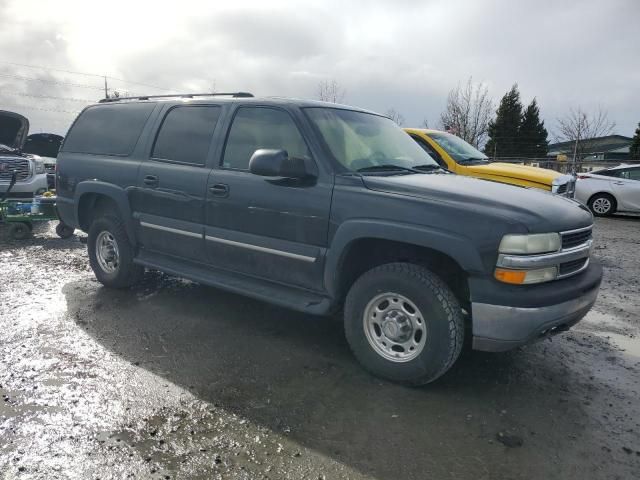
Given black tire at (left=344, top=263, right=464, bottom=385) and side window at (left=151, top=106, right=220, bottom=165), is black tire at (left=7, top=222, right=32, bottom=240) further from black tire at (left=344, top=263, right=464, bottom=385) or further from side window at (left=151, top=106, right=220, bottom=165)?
black tire at (left=344, top=263, right=464, bottom=385)

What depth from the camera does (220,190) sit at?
411cm

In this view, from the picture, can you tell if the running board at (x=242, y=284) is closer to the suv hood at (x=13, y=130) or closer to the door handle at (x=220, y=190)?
the door handle at (x=220, y=190)

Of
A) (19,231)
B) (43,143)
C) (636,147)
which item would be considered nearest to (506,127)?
(636,147)

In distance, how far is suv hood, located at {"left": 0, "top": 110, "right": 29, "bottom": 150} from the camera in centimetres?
1009

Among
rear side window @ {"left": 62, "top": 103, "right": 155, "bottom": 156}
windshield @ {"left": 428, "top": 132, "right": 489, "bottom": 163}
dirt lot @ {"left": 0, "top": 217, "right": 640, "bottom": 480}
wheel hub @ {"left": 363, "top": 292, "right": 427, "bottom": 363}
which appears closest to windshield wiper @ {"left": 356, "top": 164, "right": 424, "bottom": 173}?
wheel hub @ {"left": 363, "top": 292, "right": 427, "bottom": 363}

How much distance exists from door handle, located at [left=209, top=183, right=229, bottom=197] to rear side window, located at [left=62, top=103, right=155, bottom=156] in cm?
133

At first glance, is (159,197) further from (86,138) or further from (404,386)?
(404,386)

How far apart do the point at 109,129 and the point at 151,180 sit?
1.07 meters

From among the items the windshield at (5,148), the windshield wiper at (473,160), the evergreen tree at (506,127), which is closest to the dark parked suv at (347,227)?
the windshield wiper at (473,160)

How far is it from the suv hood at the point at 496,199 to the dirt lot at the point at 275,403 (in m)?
1.19

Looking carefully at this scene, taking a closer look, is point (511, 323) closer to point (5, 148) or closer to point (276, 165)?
point (276, 165)

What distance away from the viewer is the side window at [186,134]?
4.38 metres

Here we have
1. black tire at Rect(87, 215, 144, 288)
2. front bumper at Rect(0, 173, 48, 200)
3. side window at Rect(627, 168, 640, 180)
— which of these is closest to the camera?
black tire at Rect(87, 215, 144, 288)

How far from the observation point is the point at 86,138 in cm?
544
